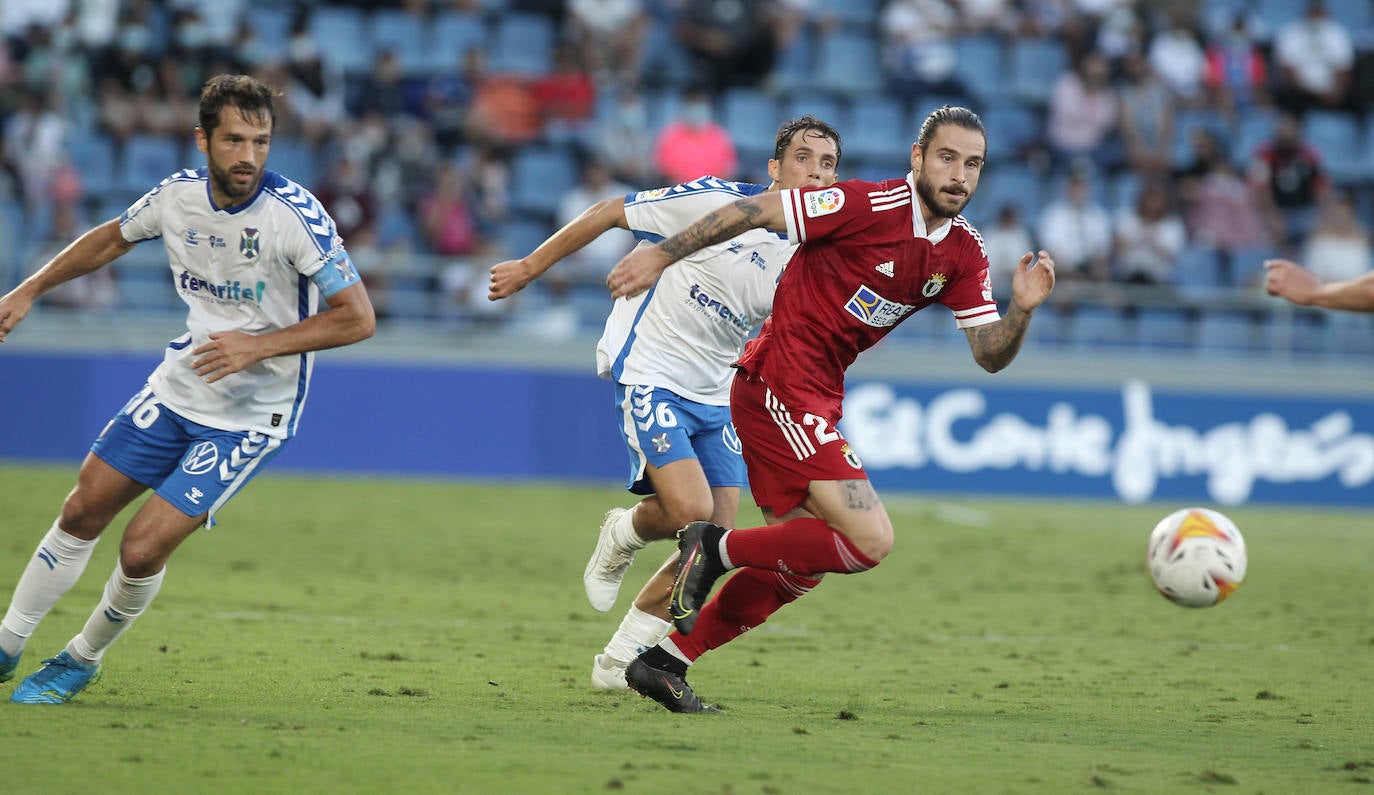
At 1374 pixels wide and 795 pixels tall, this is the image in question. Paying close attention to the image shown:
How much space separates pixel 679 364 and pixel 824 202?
4.71 feet

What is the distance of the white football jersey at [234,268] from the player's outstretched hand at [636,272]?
123 cm

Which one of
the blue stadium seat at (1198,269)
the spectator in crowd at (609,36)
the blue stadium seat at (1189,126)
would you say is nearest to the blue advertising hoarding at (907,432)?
the blue stadium seat at (1198,269)

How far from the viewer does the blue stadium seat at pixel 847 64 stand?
21234 mm

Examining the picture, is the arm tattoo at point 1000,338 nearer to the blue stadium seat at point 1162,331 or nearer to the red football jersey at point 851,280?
the red football jersey at point 851,280

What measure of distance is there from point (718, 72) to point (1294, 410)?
8178mm

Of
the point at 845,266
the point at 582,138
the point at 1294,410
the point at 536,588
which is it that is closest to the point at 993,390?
the point at 1294,410

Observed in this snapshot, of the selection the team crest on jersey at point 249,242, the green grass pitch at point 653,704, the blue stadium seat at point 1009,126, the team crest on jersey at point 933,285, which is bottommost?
the green grass pitch at point 653,704

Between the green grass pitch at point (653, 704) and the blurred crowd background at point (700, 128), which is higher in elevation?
the blurred crowd background at point (700, 128)

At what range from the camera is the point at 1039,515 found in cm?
1667

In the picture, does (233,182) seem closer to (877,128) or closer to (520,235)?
(520,235)

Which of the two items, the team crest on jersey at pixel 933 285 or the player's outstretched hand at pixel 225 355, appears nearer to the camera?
the player's outstretched hand at pixel 225 355

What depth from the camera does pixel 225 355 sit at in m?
6.27

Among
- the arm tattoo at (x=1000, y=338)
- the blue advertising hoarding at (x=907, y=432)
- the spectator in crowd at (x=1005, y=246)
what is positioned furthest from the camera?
the spectator in crowd at (x=1005, y=246)

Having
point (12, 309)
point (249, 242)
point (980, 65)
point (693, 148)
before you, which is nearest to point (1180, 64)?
point (980, 65)
